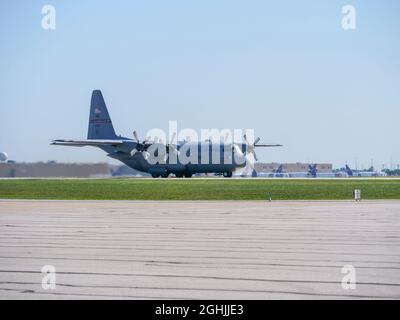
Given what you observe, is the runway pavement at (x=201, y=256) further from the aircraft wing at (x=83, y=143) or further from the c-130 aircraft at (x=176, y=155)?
the c-130 aircraft at (x=176, y=155)

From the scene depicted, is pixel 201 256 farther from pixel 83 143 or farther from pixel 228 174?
pixel 228 174

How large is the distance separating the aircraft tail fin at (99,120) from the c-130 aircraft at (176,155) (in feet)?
10.00

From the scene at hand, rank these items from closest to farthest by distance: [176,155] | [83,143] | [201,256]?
1. [201,256]
2. [83,143]
3. [176,155]

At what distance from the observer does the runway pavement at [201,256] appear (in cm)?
812

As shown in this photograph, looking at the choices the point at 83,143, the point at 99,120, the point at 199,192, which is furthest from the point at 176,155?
the point at 199,192

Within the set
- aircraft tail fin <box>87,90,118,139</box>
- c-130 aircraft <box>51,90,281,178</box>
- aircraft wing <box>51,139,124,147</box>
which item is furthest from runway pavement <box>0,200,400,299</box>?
aircraft tail fin <box>87,90,118,139</box>

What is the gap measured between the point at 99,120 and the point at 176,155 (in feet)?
46.2

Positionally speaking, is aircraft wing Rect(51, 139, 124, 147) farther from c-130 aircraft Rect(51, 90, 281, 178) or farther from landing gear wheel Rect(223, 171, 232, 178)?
landing gear wheel Rect(223, 171, 232, 178)

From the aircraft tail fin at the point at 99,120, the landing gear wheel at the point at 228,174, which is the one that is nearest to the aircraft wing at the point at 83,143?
the aircraft tail fin at the point at 99,120

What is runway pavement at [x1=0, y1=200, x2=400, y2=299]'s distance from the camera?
812 cm

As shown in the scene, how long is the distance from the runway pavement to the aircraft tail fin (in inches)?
2529

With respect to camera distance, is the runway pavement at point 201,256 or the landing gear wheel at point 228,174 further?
the landing gear wheel at point 228,174

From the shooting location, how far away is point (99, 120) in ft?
278
